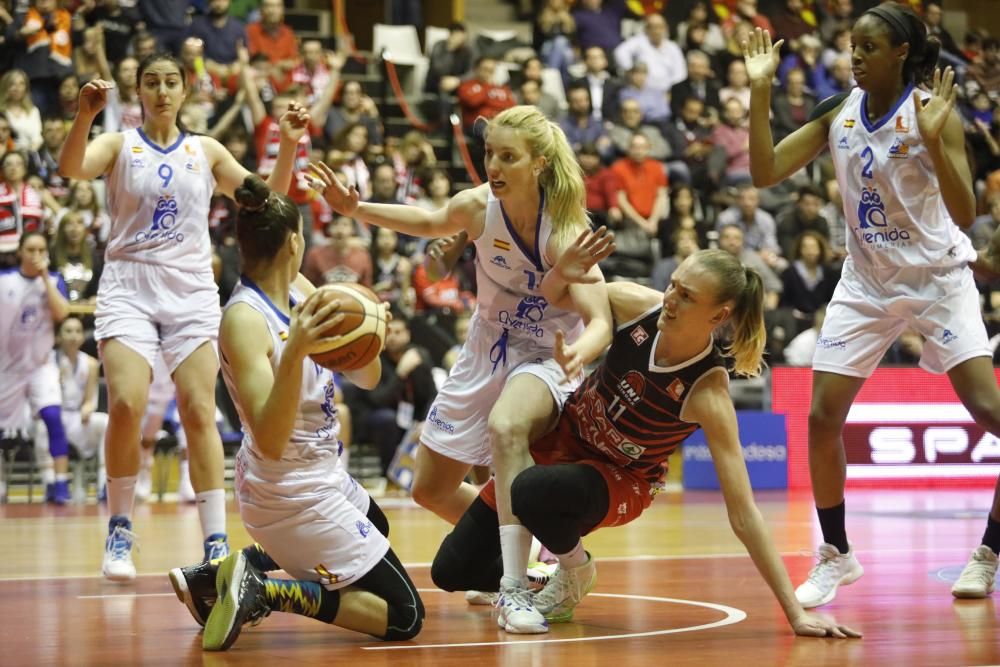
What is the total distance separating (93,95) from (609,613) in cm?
297

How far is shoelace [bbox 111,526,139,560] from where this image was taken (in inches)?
244

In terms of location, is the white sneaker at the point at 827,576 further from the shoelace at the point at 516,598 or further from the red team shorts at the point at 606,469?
the shoelace at the point at 516,598

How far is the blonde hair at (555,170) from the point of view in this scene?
5.15 metres

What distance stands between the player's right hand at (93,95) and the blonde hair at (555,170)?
1752 mm

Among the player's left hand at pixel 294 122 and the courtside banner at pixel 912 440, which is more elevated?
the player's left hand at pixel 294 122

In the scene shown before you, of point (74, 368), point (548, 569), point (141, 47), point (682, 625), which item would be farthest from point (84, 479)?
point (682, 625)

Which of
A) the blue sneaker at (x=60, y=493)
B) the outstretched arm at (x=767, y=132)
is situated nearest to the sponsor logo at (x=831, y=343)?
the outstretched arm at (x=767, y=132)

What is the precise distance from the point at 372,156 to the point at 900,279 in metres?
9.01

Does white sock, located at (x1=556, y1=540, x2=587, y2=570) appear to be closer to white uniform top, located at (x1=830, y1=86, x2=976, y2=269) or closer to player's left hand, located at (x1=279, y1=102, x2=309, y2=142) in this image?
white uniform top, located at (x1=830, y1=86, x2=976, y2=269)

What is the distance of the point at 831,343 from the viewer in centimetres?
554

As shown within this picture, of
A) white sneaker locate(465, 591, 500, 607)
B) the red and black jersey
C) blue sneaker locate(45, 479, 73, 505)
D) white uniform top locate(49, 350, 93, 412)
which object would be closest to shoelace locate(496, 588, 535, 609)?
the red and black jersey

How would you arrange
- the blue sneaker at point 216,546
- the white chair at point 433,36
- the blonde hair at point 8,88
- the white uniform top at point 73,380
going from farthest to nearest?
the white chair at point 433,36 → the blonde hair at point 8,88 → the white uniform top at point 73,380 → the blue sneaker at point 216,546

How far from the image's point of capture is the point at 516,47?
1692cm

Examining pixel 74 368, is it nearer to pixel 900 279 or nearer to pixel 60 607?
pixel 60 607
